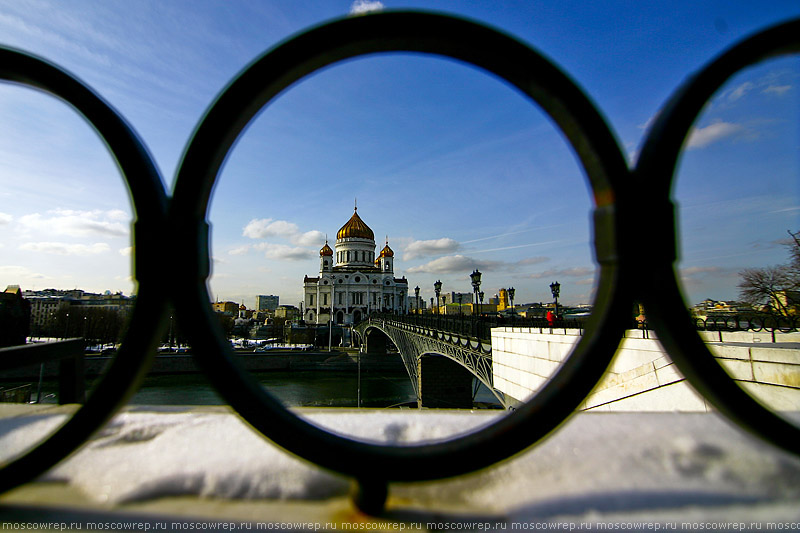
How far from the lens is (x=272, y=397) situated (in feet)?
3.36

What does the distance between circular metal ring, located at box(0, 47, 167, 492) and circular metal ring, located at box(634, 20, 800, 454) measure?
48.6 inches

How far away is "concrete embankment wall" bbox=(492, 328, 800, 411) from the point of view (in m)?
3.96

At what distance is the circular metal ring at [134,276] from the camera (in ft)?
3.39

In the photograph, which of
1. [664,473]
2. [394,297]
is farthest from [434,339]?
[394,297]

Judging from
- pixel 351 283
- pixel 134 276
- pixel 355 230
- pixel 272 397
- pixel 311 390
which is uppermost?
pixel 355 230

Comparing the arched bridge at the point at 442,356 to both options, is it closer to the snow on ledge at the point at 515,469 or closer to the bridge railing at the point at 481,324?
the bridge railing at the point at 481,324

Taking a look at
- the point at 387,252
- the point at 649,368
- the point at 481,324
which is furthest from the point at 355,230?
the point at 649,368

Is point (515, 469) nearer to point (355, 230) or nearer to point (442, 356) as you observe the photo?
point (442, 356)

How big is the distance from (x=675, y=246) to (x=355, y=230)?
218 feet

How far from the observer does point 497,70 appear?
111 cm

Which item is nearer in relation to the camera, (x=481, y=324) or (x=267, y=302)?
(x=481, y=324)

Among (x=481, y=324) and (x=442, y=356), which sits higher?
(x=481, y=324)

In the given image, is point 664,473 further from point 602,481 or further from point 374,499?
point 374,499

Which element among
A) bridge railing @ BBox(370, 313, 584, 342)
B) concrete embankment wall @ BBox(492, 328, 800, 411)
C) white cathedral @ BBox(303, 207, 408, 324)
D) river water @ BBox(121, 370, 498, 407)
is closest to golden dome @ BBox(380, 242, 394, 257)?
white cathedral @ BBox(303, 207, 408, 324)
